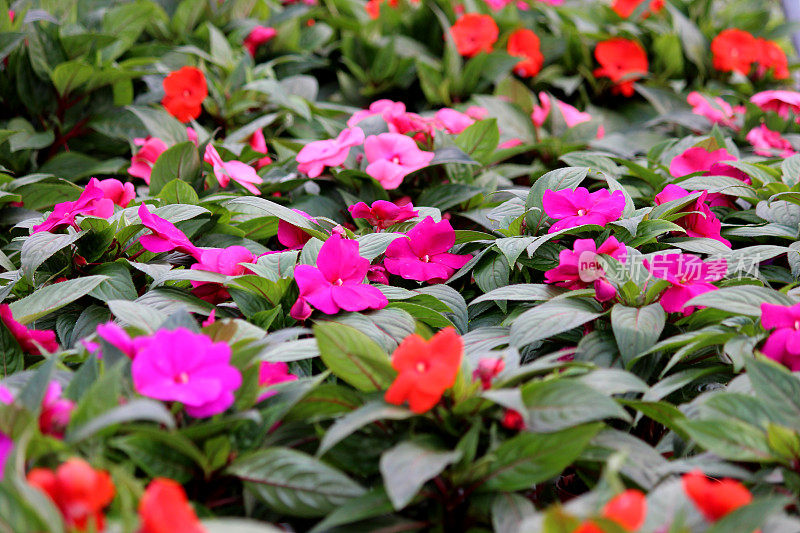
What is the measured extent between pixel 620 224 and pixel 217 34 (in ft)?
5.24

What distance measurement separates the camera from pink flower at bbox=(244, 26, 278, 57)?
2656 millimetres

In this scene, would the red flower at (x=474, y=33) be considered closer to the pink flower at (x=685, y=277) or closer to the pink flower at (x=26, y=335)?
the pink flower at (x=685, y=277)

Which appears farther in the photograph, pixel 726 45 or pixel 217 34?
pixel 726 45

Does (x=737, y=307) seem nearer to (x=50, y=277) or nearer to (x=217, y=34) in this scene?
(x=50, y=277)

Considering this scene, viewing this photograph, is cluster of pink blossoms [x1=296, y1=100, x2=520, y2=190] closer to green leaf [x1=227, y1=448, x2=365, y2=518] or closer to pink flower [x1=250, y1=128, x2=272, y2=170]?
pink flower [x1=250, y1=128, x2=272, y2=170]

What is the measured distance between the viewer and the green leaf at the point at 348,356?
956 millimetres

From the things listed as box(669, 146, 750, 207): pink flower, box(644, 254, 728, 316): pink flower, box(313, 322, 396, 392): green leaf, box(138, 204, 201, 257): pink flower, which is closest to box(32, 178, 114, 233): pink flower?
box(138, 204, 201, 257): pink flower

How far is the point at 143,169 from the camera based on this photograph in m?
1.82

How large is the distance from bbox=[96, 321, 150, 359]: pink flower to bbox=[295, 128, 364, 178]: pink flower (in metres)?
0.81

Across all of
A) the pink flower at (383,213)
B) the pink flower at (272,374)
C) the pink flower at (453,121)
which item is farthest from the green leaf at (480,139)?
the pink flower at (272,374)

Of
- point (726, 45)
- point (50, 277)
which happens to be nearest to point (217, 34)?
point (50, 277)

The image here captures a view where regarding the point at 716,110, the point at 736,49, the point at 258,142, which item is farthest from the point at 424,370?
the point at 736,49

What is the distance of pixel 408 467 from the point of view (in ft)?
2.72

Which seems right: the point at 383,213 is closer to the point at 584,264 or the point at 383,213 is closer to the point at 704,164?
the point at 584,264
